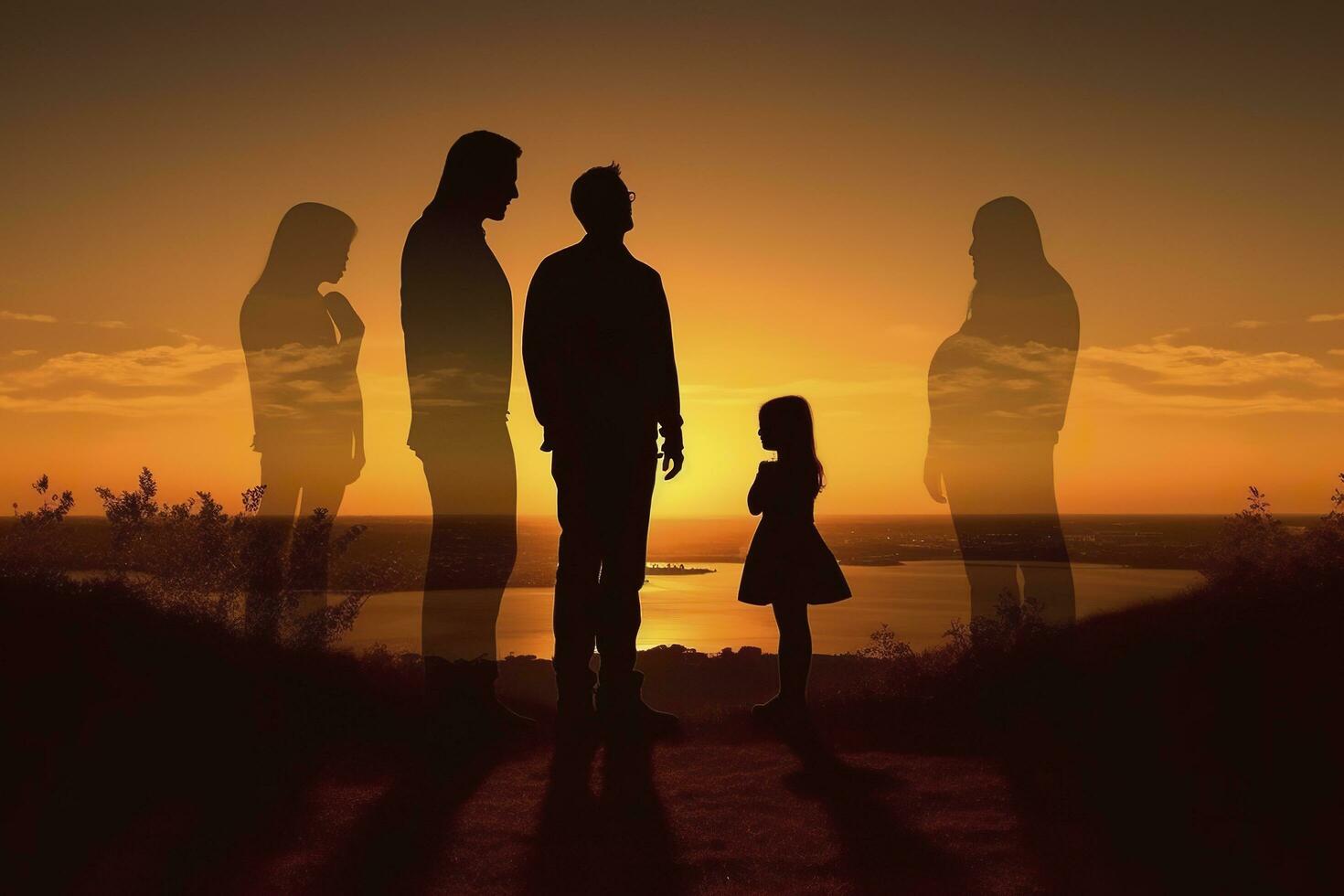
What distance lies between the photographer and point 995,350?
809 centimetres

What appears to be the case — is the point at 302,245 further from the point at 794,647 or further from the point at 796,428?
the point at 794,647

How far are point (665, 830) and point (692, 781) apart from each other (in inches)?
35.1

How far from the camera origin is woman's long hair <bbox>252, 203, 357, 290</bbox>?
786 cm

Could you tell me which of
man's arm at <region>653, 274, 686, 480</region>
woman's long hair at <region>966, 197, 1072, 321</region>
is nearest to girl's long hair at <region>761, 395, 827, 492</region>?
man's arm at <region>653, 274, 686, 480</region>

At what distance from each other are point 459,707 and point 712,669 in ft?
17.8

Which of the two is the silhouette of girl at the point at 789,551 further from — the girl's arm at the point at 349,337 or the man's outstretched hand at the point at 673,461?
the girl's arm at the point at 349,337

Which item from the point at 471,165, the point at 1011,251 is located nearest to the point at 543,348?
the point at 471,165

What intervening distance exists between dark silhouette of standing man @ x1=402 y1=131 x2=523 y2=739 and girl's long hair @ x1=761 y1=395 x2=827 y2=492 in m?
1.87

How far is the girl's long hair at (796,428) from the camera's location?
664 cm

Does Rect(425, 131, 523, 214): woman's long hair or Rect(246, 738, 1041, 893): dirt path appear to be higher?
Rect(425, 131, 523, 214): woman's long hair

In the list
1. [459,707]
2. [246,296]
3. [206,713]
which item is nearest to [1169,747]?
[459,707]

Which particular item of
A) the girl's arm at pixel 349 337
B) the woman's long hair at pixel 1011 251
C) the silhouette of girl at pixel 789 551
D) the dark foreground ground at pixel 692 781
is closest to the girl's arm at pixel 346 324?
the girl's arm at pixel 349 337

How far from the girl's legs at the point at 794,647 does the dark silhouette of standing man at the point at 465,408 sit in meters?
1.88

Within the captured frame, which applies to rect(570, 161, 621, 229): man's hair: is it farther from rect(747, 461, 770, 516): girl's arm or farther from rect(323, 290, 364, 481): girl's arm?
rect(323, 290, 364, 481): girl's arm
